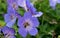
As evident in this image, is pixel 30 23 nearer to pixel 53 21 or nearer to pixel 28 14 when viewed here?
pixel 28 14

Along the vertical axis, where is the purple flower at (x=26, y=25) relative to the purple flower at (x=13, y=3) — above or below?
below

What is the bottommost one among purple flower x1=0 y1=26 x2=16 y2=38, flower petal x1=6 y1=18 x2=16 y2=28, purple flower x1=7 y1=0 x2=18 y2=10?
purple flower x1=0 y1=26 x2=16 y2=38

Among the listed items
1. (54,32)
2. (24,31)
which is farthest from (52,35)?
(24,31)

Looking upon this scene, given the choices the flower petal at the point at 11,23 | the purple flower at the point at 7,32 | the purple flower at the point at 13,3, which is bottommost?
the purple flower at the point at 7,32

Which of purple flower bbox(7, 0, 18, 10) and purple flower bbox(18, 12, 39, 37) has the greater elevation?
purple flower bbox(7, 0, 18, 10)
